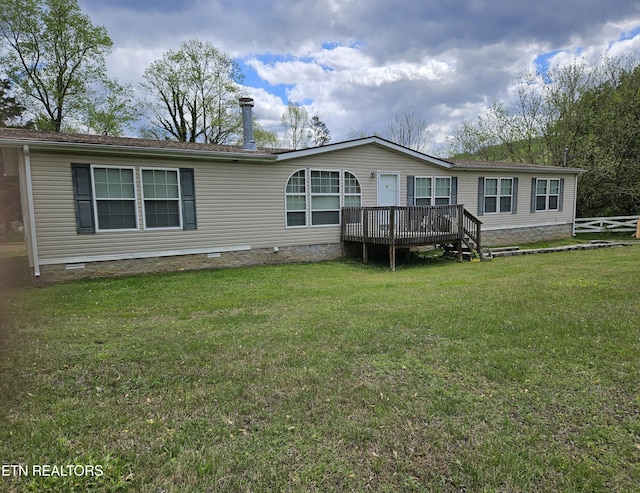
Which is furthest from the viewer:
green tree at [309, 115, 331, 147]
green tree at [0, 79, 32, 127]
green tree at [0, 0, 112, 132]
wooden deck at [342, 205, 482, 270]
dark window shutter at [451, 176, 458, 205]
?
green tree at [309, 115, 331, 147]

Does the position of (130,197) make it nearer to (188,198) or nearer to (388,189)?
(188,198)

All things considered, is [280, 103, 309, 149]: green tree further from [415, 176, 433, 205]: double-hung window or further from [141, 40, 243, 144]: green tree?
[415, 176, 433, 205]: double-hung window

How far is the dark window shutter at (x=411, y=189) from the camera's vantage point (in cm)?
1273

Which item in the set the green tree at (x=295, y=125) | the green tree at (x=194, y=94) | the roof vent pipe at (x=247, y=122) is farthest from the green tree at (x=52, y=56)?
the roof vent pipe at (x=247, y=122)

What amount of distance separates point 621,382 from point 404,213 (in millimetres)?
7418

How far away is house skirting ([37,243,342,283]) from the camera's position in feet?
27.0

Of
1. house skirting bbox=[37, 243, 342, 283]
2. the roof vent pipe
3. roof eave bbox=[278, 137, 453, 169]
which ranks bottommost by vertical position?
house skirting bbox=[37, 243, 342, 283]

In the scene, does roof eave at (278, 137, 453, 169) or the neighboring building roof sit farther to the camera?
roof eave at (278, 137, 453, 169)

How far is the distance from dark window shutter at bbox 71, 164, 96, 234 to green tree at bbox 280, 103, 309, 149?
2425 cm

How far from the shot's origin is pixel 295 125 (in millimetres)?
31500

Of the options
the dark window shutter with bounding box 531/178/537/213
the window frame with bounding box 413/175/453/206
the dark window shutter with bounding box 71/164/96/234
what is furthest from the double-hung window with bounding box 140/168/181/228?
the dark window shutter with bounding box 531/178/537/213

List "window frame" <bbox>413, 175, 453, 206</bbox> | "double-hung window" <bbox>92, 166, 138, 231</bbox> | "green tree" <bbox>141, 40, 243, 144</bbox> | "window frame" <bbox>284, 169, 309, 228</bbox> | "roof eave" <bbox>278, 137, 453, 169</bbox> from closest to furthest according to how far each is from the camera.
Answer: "double-hung window" <bbox>92, 166, 138, 231</bbox> < "roof eave" <bbox>278, 137, 453, 169</bbox> < "window frame" <bbox>284, 169, 309, 228</bbox> < "window frame" <bbox>413, 175, 453, 206</bbox> < "green tree" <bbox>141, 40, 243, 144</bbox>

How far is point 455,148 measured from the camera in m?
27.4

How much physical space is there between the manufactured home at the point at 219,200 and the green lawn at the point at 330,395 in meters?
2.76
